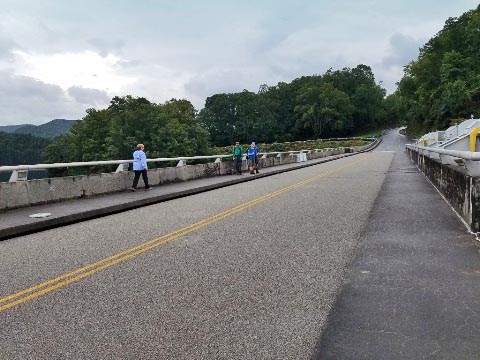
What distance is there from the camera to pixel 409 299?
15.7 ft

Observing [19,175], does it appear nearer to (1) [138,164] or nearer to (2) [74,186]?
(2) [74,186]

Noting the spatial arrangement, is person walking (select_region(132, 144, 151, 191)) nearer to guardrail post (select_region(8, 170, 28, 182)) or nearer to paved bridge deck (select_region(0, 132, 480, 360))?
guardrail post (select_region(8, 170, 28, 182))

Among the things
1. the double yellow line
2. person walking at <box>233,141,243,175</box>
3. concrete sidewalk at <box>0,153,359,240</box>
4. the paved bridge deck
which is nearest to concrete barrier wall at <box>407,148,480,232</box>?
the paved bridge deck

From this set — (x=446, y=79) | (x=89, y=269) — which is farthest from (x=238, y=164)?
(x=446, y=79)


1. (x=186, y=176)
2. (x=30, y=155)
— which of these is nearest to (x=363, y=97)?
(x=30, y=155)

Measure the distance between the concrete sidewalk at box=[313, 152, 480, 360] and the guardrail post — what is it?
8884mm

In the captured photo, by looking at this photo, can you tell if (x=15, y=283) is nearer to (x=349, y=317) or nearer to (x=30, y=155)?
(x=349, y=317)

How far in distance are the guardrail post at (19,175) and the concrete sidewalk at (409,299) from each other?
8.88 m

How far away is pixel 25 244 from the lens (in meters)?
8.17

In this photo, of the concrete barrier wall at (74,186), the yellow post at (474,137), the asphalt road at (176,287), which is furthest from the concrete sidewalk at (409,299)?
the yellow post at (474,137)

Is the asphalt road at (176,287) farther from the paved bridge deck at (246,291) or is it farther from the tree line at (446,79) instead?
the tree line at (446,79)

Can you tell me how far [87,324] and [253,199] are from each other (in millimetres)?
9829

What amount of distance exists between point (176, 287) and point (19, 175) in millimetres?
8513

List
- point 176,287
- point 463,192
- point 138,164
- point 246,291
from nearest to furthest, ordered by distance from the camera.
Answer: point 246,291 → point 176,287 → point 463,192 → point 138,164
